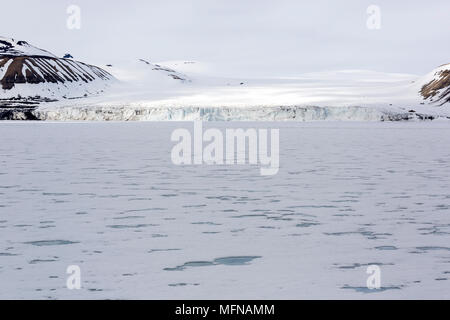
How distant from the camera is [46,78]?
364 ft

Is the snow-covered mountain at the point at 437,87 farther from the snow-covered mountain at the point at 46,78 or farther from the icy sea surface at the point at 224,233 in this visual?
the icy sea surface at the point at 224,233

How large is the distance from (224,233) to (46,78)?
10596cm

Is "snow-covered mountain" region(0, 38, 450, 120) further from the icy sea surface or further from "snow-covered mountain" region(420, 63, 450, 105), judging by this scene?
the icy sea surface

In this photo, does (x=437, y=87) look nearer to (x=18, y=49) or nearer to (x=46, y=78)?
(x=46, y=78)

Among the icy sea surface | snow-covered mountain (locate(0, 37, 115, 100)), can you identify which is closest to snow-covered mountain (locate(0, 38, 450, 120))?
snow-covered mountain (locate(0, 37, 115, 100))

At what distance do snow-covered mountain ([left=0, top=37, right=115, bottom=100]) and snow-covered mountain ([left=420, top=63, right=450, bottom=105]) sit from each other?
167ft

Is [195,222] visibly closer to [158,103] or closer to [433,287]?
[433,287]

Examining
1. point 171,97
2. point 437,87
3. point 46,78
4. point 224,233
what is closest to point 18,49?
point 46,78

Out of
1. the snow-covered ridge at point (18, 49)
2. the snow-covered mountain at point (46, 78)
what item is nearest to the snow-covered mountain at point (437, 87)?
the snow-covered mountain at point (46, 78)

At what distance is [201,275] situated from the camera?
7.38 metres

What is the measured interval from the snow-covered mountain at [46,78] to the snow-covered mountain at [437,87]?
50888mm

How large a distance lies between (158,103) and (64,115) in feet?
34.3

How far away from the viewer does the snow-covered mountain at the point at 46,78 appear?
344 feet

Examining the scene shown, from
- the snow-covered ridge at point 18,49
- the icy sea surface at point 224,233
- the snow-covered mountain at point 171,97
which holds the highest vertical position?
the snow-covered ridge at point 18,49
